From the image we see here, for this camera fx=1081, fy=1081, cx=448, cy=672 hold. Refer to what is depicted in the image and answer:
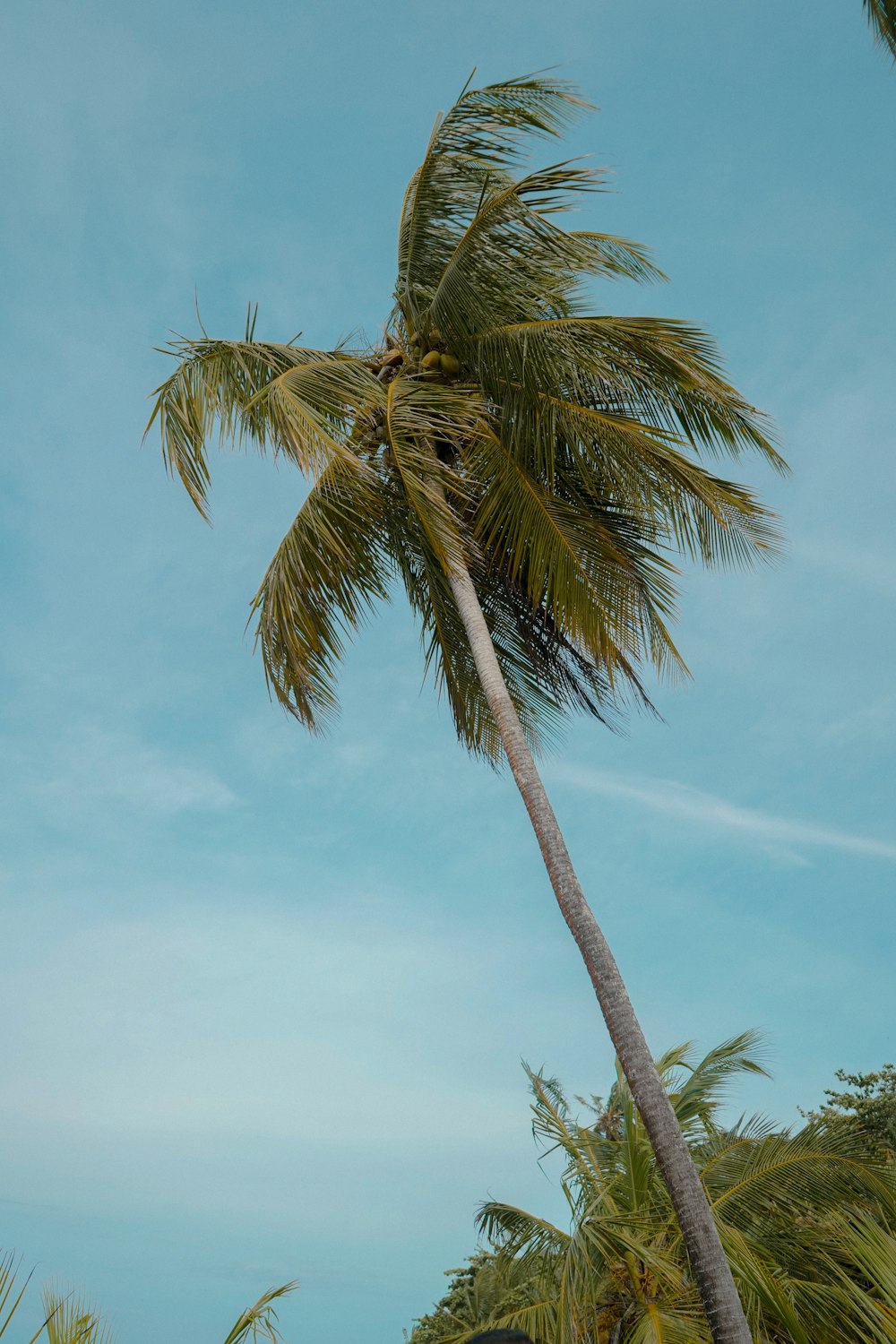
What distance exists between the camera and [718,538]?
8.72m

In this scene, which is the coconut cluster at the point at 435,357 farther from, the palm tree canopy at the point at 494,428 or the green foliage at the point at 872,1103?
the green foliage at the point at 872,1103

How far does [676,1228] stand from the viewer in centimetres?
842

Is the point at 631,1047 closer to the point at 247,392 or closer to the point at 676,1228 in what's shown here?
the point at 676,1228

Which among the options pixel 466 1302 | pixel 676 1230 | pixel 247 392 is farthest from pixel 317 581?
pixel 466 1302

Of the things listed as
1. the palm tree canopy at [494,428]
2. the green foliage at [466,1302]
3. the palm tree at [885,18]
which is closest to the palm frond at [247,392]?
the palm tree canopy at [494,428]

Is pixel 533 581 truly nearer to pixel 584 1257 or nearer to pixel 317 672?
pixel 317 672

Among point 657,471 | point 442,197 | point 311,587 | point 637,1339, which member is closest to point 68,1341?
point 637,1339

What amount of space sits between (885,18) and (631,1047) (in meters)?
7.49

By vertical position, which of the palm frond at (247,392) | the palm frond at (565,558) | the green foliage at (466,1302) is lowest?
the green foliage at (466,1302)

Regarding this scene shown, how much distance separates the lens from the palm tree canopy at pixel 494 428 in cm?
816

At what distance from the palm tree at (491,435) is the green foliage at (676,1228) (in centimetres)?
343

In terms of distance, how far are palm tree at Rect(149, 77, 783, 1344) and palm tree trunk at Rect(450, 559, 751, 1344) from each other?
0.58ft

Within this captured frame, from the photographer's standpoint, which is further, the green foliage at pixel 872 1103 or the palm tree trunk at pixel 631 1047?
the green foliage at pixel 872 1103

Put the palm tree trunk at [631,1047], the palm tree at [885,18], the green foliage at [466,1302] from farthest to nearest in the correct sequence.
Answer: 1. the green foliage at [466,1302]
2. the palm tree at [885,18]
3. the palm tree trunk at [631,1047]
